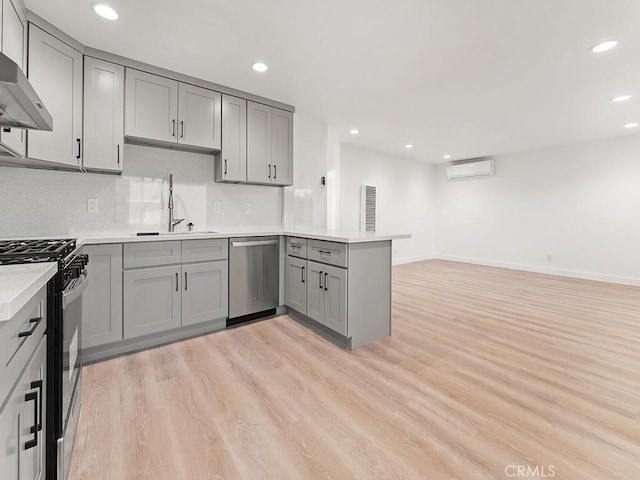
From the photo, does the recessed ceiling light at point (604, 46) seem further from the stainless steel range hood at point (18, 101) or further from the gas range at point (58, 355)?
the gas range at point (58, 355)

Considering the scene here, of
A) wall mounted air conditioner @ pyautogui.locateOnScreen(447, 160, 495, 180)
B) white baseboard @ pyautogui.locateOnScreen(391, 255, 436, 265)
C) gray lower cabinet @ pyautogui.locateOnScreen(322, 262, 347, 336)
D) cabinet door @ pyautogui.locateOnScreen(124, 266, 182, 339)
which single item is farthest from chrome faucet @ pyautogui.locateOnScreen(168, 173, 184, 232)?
wall mounted air conditioner @ pyautogui.locateOnScreen(447, 160, 495, 180)

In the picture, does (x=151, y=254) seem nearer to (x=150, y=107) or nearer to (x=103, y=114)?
(x=103, y=114)

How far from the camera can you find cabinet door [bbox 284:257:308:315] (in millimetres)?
3025

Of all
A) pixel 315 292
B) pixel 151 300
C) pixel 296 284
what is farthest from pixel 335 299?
pixel 151 300

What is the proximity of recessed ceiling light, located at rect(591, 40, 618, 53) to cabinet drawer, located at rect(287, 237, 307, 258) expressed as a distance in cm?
294

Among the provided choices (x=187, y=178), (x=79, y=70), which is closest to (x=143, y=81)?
(x=79, y=70)

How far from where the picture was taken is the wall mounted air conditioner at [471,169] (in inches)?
263

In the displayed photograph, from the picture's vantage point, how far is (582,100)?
3547 millimetres

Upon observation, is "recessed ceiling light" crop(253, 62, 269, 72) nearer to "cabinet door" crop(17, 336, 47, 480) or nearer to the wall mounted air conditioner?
"cabinet door" crop(17, 336, 47, 480)

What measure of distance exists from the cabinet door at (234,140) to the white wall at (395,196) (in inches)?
114

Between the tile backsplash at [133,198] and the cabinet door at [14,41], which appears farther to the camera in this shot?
the tile backsplash at [133,198]

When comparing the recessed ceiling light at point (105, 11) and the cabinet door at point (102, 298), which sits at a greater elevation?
the recessed ceiling light at point (105, 11)

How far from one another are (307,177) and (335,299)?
2.04 meters

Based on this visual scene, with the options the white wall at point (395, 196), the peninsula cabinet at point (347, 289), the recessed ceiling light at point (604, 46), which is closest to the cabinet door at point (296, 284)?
the peninsula cabinet at point (347, 289)
